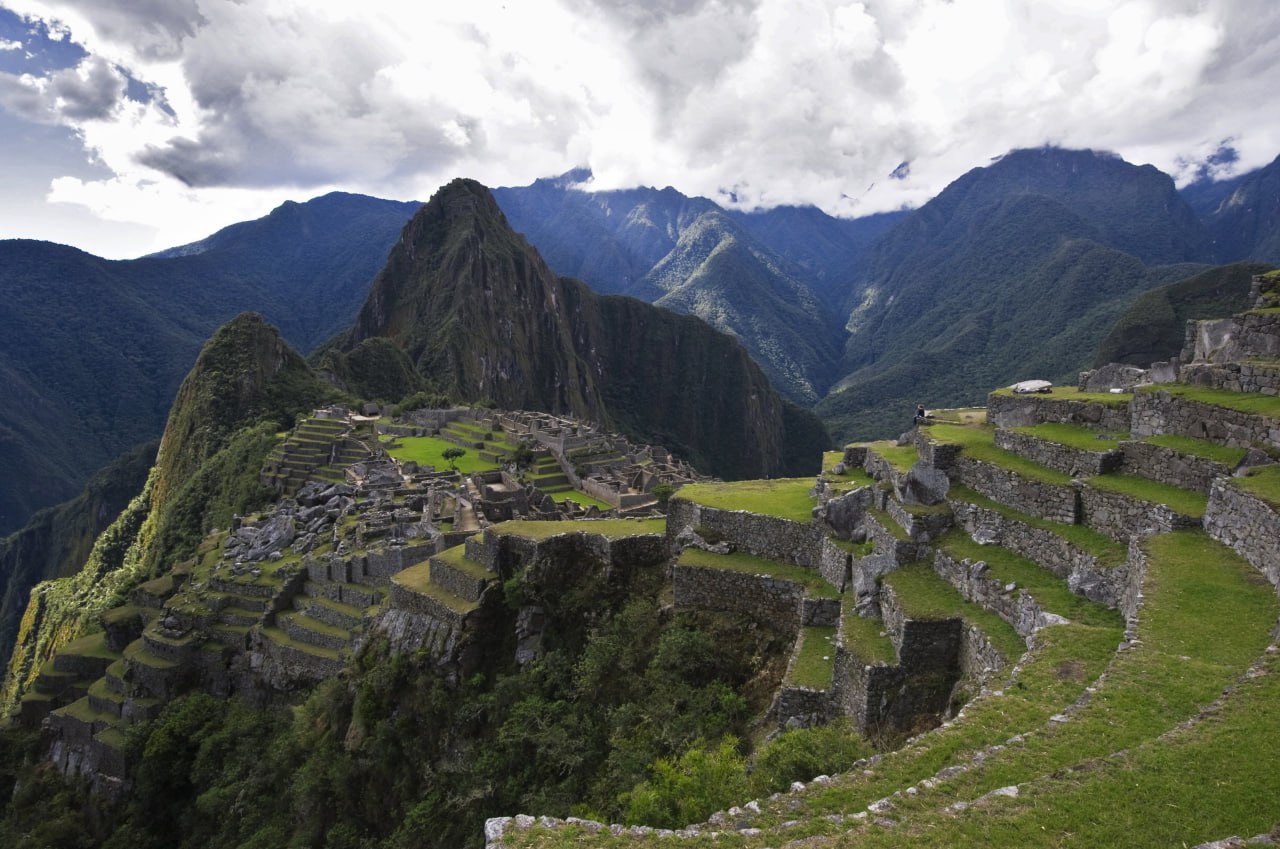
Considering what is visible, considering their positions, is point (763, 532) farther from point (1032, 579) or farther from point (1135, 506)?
point (1135, 506)

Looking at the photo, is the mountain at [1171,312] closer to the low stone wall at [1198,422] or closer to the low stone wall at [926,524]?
the low stone wall at [1198,422]

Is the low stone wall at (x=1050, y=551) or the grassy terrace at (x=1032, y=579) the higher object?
the low stone wall at (x=1050, y=551)

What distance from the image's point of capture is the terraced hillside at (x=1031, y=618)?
4.57 meters

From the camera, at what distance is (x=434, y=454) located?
57438 millimetres

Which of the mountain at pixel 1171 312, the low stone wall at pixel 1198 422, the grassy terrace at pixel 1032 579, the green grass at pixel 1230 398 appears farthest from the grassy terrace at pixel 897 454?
the mountain at pixel 1171 312

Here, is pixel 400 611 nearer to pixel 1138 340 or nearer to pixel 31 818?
pixel 31 818

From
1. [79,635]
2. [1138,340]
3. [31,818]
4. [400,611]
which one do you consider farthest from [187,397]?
[1138,340]

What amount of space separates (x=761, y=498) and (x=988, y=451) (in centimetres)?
506

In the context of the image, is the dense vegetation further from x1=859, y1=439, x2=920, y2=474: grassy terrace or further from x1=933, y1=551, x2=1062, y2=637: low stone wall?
x1=859, y1=439, x2=920, y2=474: grassy terrace

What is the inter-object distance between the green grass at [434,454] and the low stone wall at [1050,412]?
41.0 meters

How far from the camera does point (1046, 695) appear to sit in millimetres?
6156

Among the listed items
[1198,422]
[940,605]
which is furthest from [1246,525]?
[940,605]

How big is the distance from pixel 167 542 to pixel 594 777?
64.8 m

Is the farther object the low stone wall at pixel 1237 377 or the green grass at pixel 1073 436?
the green grass at pixel 1073 436
